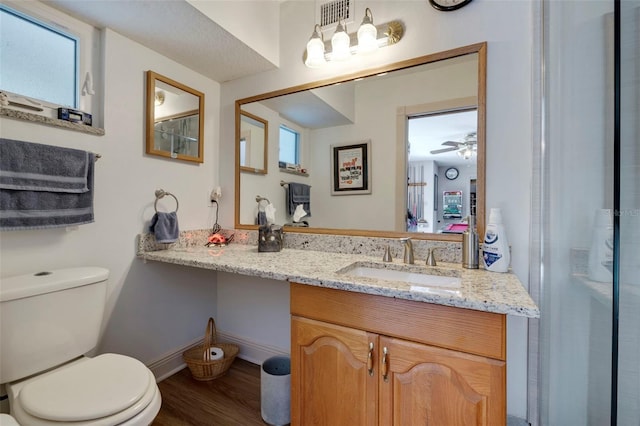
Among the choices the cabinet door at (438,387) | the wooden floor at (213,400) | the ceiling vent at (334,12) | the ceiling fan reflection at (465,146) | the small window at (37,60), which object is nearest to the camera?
the cabinet door at (438,387)

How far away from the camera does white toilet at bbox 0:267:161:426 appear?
909 mm

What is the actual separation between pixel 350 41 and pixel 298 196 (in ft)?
3.11

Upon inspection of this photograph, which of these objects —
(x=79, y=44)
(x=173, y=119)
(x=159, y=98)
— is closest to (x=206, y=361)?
(x=173, y=119)

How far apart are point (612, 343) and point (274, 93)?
195 centimetres

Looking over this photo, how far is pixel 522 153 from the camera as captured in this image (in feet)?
4.12

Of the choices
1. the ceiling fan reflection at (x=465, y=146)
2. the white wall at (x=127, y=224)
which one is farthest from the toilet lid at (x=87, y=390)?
the ceiling fan reflection at (x=465, y=146)

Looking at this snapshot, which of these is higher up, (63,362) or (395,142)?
(395,142)

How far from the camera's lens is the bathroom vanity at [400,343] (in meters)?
0.84

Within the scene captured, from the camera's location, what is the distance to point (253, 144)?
2029mm

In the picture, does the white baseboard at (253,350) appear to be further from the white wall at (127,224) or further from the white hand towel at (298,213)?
the white hand towel at (298,213)

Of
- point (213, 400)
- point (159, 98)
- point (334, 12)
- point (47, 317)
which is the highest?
point (334, 12)

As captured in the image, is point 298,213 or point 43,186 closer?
point 43,186

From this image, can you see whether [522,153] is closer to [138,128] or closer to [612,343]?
[612,343]

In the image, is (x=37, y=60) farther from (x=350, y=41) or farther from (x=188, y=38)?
(x=350, y=41)
